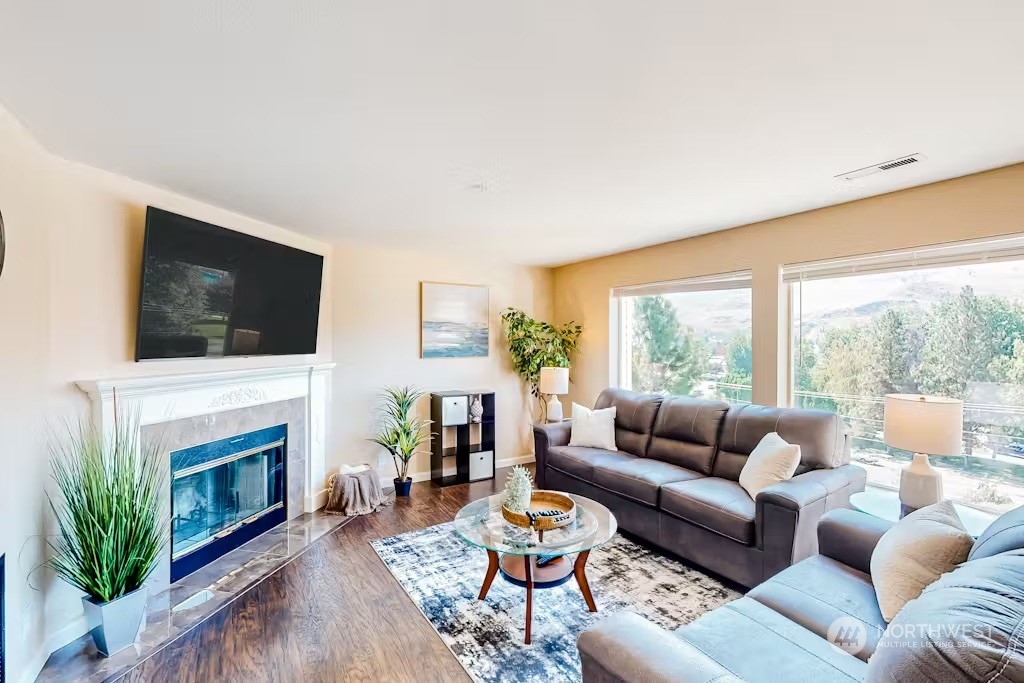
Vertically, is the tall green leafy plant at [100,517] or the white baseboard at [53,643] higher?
the tall green leafy plant at [100,517]

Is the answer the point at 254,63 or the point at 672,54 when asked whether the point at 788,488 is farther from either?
the point at 254,63

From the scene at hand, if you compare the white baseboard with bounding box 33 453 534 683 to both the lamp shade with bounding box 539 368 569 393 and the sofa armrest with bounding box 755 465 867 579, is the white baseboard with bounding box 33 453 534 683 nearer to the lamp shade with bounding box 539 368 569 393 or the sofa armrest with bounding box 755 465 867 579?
the sofa armrest with bounding box 755 465 867 579

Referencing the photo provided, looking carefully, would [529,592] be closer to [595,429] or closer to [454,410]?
[595,429]

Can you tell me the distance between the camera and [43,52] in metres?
1.42

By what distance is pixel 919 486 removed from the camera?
2.31m

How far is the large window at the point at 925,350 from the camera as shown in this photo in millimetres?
2562

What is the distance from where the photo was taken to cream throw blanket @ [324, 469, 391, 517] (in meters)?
3.93

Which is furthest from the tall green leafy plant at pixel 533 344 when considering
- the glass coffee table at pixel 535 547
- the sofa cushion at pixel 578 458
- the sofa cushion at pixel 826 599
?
the sofa cushion at pixel 826 599

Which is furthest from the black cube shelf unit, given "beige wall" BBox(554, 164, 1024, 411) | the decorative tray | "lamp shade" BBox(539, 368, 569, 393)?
the decorative tray

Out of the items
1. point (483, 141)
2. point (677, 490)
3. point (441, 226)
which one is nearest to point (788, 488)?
point (677, 490)

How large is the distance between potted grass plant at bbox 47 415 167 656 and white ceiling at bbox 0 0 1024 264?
1.50 m

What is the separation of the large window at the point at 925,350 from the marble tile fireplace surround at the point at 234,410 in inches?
157

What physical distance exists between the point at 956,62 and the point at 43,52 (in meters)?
2.94

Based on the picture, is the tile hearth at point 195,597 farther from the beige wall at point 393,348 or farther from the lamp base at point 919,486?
the lamp base at point 919,486
